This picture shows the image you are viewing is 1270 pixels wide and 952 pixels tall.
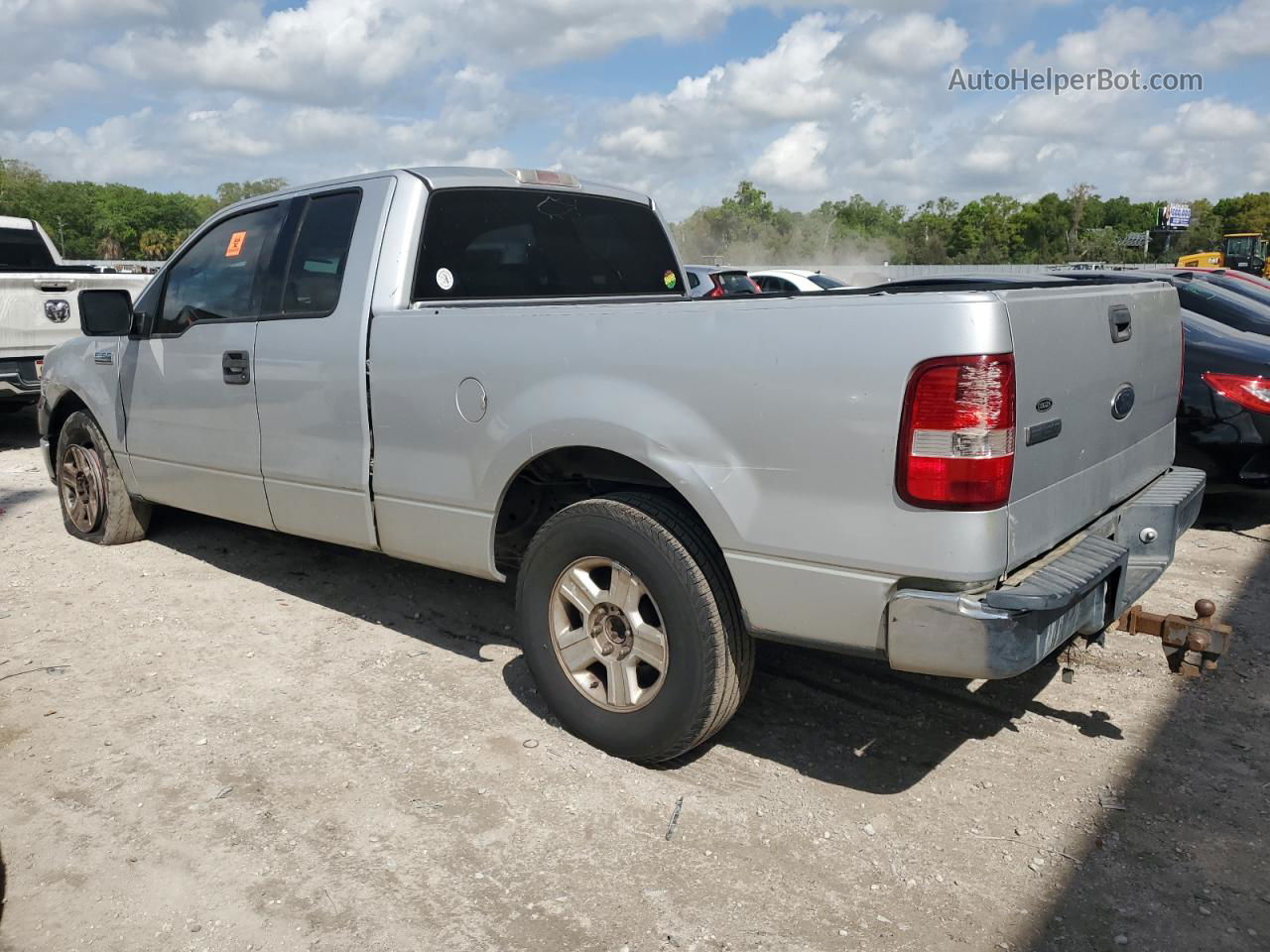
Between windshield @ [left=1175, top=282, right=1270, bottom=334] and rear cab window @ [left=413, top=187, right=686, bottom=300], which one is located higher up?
rear cab window @ [left=413, top=187, right=686, bottom=300]

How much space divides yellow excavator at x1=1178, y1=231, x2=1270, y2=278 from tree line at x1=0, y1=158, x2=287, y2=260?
63.9m

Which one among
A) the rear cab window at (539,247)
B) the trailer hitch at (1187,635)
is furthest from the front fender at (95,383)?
the trailer hitch at (1187,635)

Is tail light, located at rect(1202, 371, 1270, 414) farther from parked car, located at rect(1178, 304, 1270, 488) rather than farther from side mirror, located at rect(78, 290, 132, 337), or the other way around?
side mirror, located at rect(78, 290, 132, 337)

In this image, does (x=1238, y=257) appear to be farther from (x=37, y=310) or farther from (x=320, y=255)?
(x=320, y=255)

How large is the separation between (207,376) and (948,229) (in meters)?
104

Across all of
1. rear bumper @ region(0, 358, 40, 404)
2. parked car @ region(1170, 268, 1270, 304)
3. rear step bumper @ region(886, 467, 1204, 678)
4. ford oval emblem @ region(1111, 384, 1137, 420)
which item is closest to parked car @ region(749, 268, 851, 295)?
parked car @ region(1170, 268, 1270, 304)

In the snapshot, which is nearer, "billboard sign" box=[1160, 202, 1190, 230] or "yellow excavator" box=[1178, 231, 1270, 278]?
"yellow excavator" box=[1178, 231, 1270, 278]

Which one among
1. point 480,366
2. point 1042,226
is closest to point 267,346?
point 480,366

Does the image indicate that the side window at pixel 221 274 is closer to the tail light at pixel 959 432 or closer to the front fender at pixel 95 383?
the front fender at pixel 95 383

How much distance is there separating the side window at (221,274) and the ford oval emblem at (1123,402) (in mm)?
3472

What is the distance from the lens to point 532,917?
2748 millimetres

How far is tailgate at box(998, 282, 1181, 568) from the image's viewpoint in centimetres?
277

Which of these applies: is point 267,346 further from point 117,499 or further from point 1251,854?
point 1251,854

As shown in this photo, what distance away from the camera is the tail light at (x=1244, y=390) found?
19.9ft
